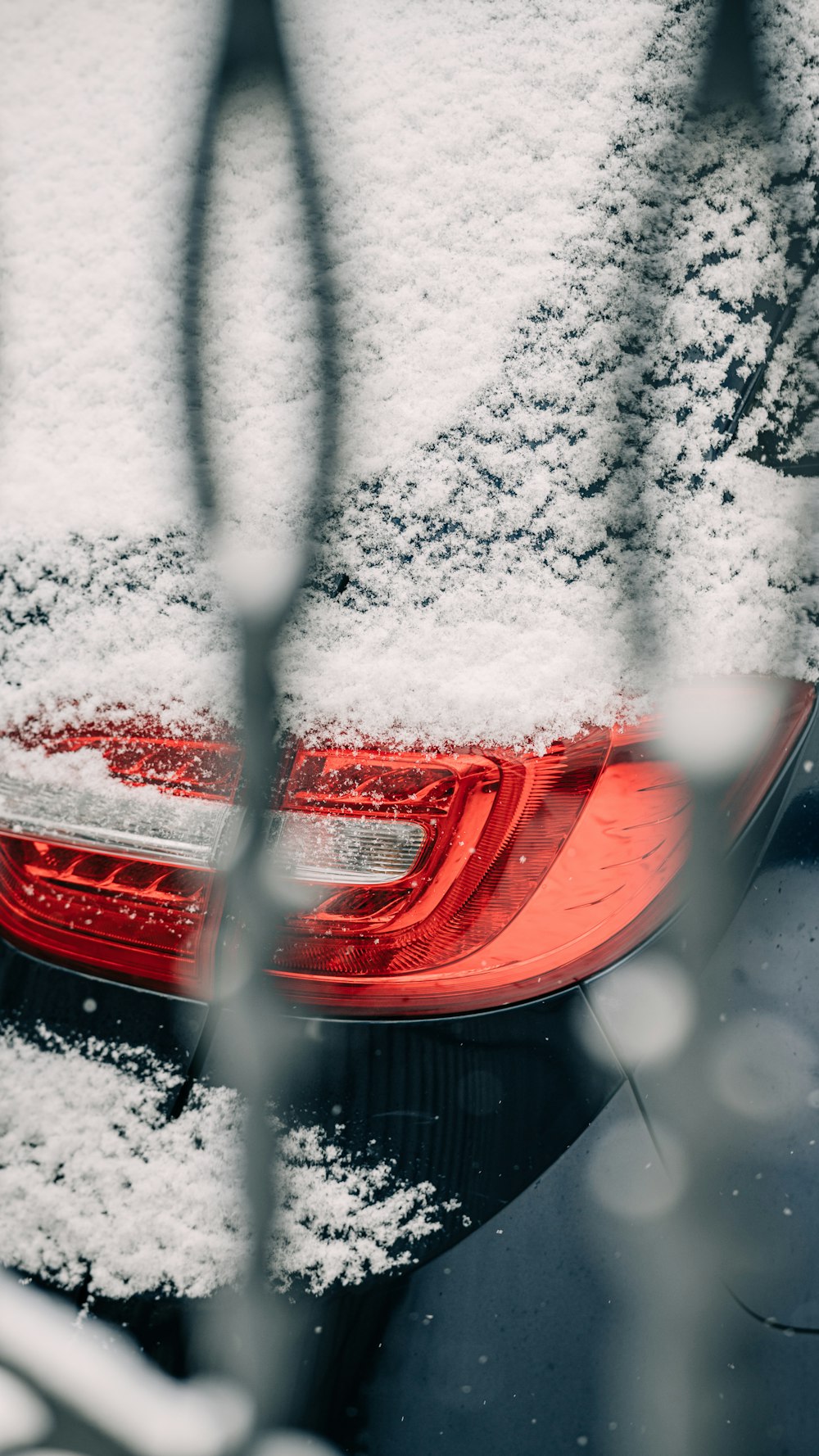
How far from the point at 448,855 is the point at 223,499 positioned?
0.46m

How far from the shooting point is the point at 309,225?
3.36ft

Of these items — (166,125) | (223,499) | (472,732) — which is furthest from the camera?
(166,125)

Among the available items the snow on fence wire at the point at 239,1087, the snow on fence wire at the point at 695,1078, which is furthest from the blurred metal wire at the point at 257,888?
the snow on fence wire at the point at 695,1078

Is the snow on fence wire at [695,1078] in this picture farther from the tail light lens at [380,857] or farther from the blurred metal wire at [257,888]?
the blurred metal wire at [257,888]

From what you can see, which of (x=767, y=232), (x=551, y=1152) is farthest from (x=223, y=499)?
(x=551, y=1152)

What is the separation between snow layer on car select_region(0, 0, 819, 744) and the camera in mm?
906

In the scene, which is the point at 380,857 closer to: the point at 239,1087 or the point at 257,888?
the point at 257,888

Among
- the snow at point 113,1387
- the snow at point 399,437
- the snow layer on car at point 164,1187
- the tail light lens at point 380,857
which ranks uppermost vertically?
the snow at point 399,437

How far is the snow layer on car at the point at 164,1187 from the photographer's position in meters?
0.96

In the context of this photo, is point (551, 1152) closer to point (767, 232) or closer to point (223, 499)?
point (223, 499)

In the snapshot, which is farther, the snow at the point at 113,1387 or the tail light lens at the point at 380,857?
the snow at the point at 113,1387

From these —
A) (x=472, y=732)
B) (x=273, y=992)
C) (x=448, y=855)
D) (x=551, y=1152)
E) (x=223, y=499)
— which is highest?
(x=223, y=499)

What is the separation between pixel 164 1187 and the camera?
976 mm

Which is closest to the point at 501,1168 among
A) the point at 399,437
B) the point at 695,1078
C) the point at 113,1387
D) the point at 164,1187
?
the point at 695,1078
